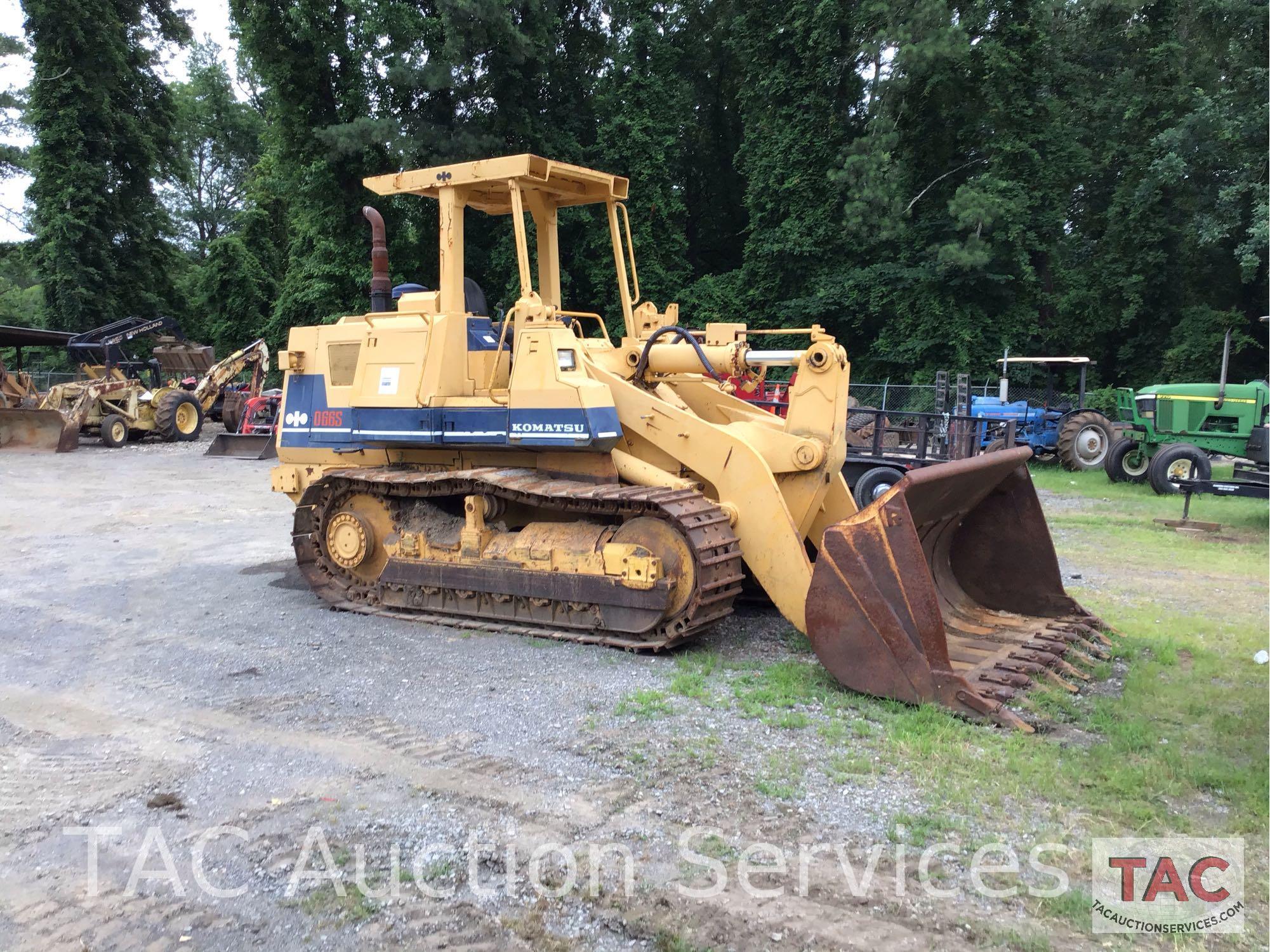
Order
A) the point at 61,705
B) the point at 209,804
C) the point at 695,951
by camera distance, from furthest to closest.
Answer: the point at 61,705 < the point at 209,804 < the point at 695,951

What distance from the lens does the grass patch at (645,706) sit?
486cm

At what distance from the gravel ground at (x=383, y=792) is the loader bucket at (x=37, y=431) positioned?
14090mm

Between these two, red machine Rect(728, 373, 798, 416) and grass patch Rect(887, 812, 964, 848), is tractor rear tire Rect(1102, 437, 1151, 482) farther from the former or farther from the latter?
grass patch Rect(887, 812, 964, 848)

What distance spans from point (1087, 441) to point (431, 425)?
47.8 feet

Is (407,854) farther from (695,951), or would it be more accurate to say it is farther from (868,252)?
(868,252)

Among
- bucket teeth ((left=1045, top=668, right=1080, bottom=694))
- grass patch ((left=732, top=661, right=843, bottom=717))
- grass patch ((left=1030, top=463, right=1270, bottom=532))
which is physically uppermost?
grass patch ((left=1030, top=463, right=1270, bottom=532))

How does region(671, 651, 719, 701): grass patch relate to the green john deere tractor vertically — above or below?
below

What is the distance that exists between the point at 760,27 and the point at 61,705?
84.4 feet

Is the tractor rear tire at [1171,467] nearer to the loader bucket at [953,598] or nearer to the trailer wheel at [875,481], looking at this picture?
the trailer wheel at [875,481]

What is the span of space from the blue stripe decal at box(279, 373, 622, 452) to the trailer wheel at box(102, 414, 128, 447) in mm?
14945

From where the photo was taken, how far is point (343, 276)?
83.0ft

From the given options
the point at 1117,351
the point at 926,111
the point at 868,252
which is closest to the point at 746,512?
the point at 868,252

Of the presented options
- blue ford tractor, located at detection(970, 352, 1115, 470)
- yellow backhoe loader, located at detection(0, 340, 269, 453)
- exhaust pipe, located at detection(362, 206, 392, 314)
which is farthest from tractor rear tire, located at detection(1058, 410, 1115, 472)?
yellow backhoe loader, located at detection(0, 340, 269, 453)

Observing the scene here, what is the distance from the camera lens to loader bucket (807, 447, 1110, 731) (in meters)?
4.75
